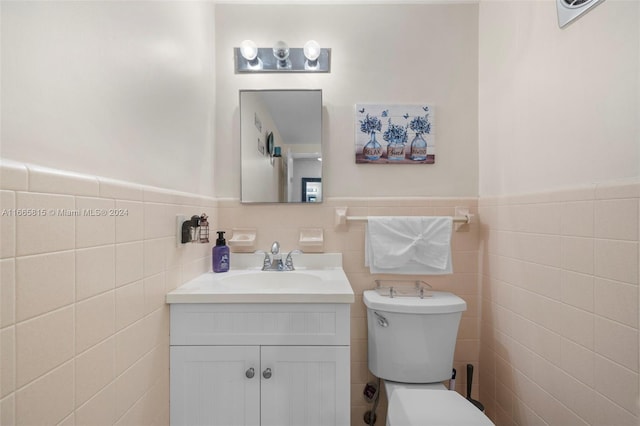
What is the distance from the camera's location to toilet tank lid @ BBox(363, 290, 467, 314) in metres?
1.24

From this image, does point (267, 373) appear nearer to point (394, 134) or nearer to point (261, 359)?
point (261, 359)

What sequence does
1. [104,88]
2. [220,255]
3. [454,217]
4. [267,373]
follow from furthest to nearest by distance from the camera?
[454,217] → [220,255] → [267,373] → [104,88]

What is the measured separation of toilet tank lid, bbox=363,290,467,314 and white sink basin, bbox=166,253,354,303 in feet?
0.66

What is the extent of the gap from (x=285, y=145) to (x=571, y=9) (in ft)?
4.00

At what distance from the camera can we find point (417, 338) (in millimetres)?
1251

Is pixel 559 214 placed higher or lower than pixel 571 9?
lower

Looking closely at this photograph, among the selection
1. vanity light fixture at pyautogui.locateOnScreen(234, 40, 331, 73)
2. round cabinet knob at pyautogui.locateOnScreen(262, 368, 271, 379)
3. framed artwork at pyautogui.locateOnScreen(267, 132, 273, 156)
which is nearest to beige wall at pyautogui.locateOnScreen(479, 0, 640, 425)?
vanity light fixture at pyautogui.locateOnScreen(234, 40, 331, 73)

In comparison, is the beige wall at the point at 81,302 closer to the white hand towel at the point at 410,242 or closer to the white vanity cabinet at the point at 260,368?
the white vanity cabinet at the point at 260,368

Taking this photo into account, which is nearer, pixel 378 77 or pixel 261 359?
pixel 261 359

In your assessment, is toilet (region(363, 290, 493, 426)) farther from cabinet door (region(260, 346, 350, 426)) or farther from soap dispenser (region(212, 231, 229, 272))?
soap dispenser (region(212, 231, 229, 272))

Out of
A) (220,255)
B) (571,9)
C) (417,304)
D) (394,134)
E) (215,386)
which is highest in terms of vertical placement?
(571,9)

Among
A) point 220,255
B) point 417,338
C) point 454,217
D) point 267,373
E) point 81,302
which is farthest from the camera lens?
point 454,217

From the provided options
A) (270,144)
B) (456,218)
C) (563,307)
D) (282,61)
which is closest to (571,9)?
(456,218)

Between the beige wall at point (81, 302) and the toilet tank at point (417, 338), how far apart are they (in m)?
0.89
